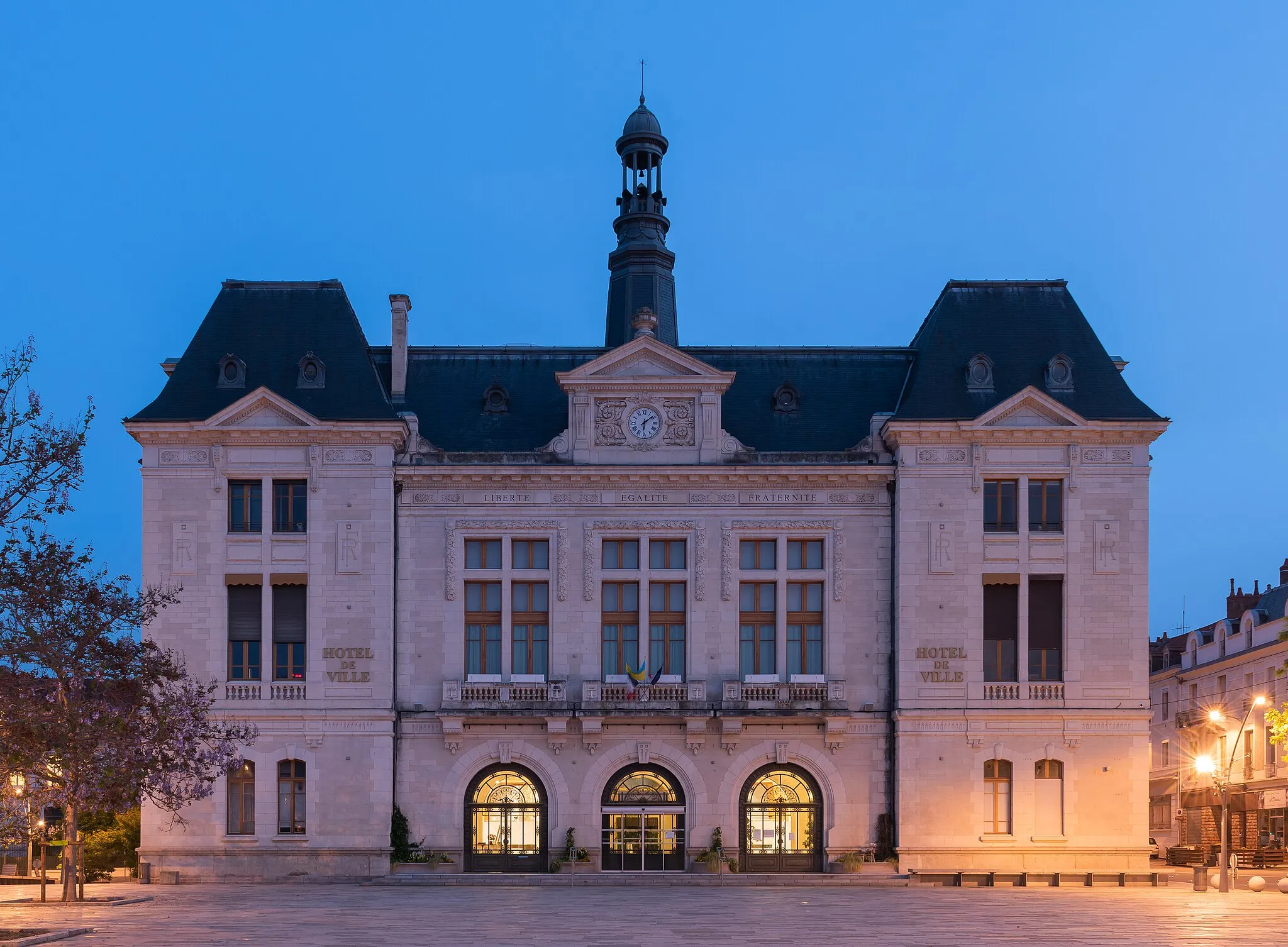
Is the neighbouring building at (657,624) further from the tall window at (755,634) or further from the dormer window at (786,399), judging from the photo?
the dormer window at (786,399)

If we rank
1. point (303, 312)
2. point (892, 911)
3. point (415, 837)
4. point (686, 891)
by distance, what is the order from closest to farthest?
point (892, 911), point (686, 891), point (415, 837), point (303, 312)

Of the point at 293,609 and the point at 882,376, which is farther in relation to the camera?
the point at 882,376

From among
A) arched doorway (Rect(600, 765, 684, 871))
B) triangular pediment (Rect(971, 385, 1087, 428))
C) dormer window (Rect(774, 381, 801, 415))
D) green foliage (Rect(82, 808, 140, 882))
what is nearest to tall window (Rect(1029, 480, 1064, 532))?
triangular pediment (Rect(971, 385, 1087, 428))

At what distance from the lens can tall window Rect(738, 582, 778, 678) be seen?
52.8 m

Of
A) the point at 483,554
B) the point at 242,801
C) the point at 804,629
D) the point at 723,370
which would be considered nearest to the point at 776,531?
the point at 804,629

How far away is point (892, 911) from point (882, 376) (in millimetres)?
23488

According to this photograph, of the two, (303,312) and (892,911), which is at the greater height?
(303,312)

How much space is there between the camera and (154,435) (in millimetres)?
52219

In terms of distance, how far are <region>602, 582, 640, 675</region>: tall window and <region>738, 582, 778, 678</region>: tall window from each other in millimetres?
3360

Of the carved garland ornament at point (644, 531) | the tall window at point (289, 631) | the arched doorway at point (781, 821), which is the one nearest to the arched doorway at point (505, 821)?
the carved garland ornament at point (644, 531)

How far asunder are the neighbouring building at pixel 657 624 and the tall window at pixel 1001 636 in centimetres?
6

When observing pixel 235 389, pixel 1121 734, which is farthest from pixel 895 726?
pixel 235 389

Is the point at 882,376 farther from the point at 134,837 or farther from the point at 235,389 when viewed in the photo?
the point at 134,837

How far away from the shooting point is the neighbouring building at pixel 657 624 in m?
51.5
